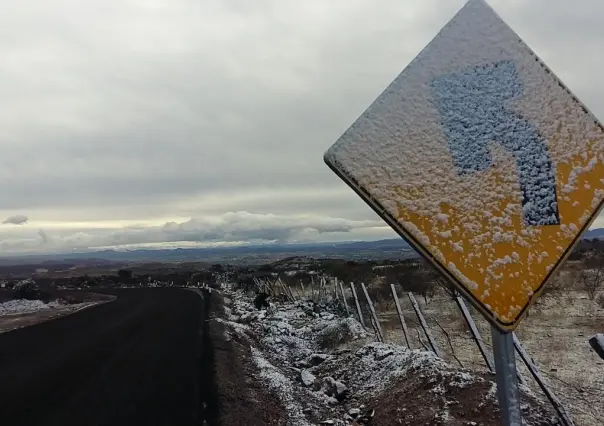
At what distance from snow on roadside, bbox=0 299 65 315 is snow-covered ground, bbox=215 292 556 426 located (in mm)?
23072

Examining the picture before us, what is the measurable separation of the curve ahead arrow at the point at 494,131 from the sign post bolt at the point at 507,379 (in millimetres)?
260

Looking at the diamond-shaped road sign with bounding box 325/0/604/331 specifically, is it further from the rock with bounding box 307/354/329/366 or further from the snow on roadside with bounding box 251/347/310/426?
the rock with bounding box 307/354/329/366

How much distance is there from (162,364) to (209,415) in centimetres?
376

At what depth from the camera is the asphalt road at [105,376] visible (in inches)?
282

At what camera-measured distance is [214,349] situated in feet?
39.6

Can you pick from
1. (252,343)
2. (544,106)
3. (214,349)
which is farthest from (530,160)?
(252,343)

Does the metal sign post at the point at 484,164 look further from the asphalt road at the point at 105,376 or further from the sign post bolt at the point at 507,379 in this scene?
the asphalt road at the point at 105,376

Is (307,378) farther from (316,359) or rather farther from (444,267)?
(444,267)

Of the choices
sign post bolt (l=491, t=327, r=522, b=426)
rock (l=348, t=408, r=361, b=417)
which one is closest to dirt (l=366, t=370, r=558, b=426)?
rock (l=348, t=408, r=361, b=417)

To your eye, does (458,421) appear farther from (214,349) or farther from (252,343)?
(252,343)

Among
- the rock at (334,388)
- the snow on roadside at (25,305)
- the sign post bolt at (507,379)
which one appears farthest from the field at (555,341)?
the snow on roadside at (25,305)

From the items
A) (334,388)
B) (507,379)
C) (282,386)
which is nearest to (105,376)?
(282,386)

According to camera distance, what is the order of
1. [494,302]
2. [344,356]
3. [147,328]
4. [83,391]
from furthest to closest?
[147,328]
[344,356]
[83,391]
[494,302]

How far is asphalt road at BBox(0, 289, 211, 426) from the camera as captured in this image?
23.5 feet
